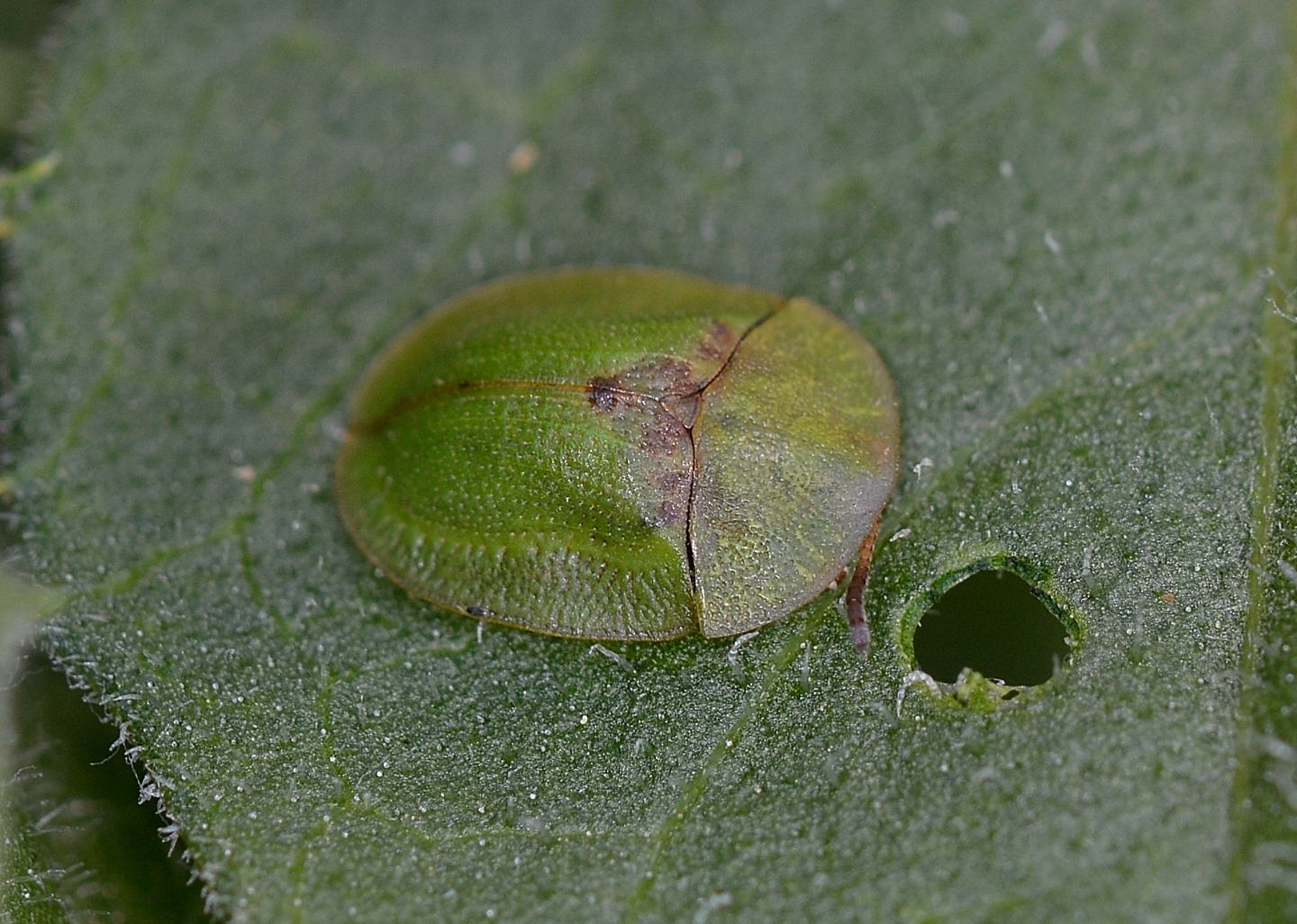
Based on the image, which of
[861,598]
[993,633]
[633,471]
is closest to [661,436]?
[633,471]

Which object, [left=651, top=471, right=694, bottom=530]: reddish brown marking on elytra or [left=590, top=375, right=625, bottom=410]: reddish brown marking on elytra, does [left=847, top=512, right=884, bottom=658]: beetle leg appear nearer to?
[left=651, top=471, right=694, bottom=530]: reddish brown marking on elytra

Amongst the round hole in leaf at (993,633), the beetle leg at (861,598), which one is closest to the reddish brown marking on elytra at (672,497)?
the beetle leg at (861,598)

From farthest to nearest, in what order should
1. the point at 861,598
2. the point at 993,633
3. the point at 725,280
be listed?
the point at 725,280 → the point at 993,633 → the point at 861,598

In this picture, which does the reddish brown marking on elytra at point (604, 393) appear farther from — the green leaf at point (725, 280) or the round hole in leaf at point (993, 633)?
the round hole in leaf at point (993, 633)

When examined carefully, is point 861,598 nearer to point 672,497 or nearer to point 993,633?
point 993,633

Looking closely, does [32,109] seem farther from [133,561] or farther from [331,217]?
[133,561]

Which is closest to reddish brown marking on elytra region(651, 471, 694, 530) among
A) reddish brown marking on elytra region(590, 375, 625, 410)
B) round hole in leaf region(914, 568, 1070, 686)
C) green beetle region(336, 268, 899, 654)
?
green beetle region(336, 268, 899, 654)

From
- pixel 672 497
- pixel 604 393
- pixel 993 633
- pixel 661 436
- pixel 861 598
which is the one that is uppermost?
pixel 604 393
